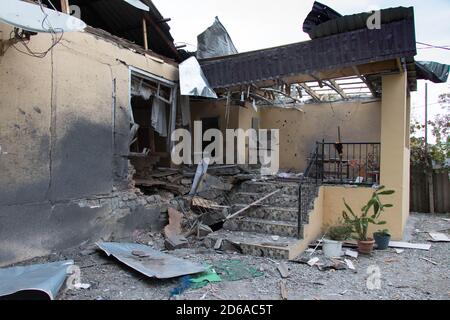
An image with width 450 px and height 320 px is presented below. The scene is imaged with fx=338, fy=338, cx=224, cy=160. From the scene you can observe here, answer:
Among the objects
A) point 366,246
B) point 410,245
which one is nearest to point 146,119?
point 366,246

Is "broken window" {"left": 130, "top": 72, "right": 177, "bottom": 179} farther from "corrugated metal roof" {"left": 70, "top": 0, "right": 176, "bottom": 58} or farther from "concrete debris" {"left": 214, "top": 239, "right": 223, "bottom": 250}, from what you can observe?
"concrete debris" {"left": 214, "top": 239, "right": 223, "bottom": 250}

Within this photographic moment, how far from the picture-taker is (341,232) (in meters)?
6.66

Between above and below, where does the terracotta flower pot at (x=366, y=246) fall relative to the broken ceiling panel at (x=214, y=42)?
below

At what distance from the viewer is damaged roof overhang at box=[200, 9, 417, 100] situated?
5.91 metres

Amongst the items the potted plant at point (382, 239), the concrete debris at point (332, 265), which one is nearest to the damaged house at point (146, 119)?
the concrete debris at point (332, 265)

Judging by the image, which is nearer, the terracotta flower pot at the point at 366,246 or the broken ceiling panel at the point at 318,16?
the terracotta flower pot at the point at 366,246

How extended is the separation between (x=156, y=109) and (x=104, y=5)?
8.56ft

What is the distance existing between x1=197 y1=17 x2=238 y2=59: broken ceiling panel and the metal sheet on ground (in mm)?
5053

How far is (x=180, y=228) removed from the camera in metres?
6.89

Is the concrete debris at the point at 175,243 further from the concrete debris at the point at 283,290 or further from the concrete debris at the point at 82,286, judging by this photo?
the concrete debris at the point at 283,290

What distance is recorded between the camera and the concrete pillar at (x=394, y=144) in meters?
6.82

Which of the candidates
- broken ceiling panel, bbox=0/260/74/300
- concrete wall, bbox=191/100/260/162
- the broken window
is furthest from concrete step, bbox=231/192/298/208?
broken ceiling panel, bbox=0/260/74/300

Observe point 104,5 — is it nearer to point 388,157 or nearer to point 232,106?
point 232,106

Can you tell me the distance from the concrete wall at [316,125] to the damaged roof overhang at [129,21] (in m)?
4.20
